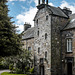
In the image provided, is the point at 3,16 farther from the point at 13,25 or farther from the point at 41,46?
the point at 41,46

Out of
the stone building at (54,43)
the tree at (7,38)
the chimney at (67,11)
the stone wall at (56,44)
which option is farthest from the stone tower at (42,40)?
the tree at (7,38)

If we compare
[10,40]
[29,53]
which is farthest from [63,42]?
[10,40]

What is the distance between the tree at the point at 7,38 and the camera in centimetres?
1806

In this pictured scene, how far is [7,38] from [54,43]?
8.83 meters

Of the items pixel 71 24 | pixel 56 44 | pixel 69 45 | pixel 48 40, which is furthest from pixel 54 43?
pixel 71 24

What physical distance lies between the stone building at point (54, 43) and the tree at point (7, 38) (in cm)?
686

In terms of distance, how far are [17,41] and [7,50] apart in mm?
2239

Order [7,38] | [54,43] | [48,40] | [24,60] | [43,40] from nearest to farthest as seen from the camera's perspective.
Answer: [7,38] < [54,43] < [48,40] < [43,40] < [24,60]

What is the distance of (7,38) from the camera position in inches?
756

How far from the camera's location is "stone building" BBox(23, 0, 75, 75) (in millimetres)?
24328

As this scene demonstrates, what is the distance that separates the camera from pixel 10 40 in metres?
19.3

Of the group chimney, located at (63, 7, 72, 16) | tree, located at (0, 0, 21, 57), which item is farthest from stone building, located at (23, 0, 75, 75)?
tree, located at (0, 0, 21, 57)

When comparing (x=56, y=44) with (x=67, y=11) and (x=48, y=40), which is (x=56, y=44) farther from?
(x=67, y=11)

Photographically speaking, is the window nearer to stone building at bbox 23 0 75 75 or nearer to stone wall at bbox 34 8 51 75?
stone building at bbox 23 0 75 75
